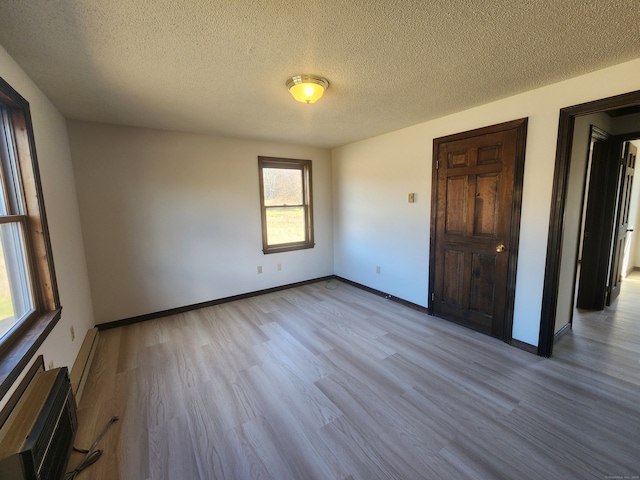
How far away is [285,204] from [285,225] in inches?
A: 13.3

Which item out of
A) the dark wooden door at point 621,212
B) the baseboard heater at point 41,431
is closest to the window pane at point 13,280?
the baseboard heater at point 41,431

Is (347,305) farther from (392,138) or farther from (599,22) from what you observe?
(599,22)

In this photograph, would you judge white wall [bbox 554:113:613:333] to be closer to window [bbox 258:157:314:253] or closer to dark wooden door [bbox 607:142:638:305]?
dark wooden door [bbox 607:142:638:305]

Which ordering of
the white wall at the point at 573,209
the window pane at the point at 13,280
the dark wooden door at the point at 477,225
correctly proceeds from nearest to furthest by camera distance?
the window pane at the point at 13,280 → the white wall at the point at 573,209 → the dark wooden door at the point at 477,225

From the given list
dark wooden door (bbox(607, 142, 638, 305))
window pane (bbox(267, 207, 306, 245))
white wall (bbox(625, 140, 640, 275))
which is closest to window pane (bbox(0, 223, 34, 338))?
window pane (bbox(267, 207, 306, 245))

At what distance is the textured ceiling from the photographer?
1.33m

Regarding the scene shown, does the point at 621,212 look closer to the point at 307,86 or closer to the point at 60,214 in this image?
the point at 307,86

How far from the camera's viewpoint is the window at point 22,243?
1.56m

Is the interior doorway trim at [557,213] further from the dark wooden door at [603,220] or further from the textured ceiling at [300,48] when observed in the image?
the dark wooden door at [603,220]

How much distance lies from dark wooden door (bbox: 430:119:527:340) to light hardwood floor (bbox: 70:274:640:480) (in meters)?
0.31

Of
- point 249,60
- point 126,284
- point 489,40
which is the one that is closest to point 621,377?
point 489,40

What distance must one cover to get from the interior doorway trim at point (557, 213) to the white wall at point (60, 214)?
3.78 metres

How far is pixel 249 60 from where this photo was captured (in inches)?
69.9

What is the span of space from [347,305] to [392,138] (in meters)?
2.34
